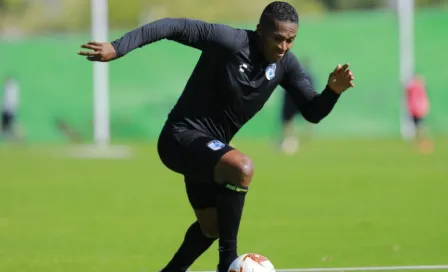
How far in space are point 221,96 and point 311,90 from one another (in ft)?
2.75

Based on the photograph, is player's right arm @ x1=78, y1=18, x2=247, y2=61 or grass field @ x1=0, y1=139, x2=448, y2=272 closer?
player's right arm @ x1=78, y1=18, x2=247, y2=61

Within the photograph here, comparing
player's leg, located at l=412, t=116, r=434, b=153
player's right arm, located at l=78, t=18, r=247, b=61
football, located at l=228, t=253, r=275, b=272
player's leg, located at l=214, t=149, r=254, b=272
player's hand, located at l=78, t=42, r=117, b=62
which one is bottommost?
player's leg, located at l=412, t=116, r=434, b=153

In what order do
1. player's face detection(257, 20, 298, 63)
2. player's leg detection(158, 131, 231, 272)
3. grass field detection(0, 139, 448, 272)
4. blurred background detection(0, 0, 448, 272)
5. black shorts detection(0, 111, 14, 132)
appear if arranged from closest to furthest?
player's leg detection(158, 131, 231, 272) < player's face detection(257, 20, 298, 63) < grass field detection(0, 139, 448, 272) < blurred background detection(0, 0, 448, 272) < black shorts detection(0, 111, 14, 132)

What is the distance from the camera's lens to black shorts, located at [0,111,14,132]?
37.4 m

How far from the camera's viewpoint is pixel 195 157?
295 inches

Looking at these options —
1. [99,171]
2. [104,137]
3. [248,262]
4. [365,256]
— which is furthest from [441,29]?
[248,262]

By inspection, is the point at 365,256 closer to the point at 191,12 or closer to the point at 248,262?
the point at 248,262

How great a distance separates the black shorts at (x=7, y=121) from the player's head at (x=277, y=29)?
30704mm

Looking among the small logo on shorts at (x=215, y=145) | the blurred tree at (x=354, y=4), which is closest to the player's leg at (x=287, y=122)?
the blurred tree at (x=354, y=4)

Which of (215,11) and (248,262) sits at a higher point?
(215,11)

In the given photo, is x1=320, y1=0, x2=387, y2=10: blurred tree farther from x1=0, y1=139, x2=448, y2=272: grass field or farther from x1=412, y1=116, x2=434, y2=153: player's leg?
x1=0, y1=139, x2=448, y2=272: grass field

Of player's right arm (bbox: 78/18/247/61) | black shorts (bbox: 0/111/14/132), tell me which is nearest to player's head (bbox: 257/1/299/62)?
player's right arm (bbox: 78/18/247/61)

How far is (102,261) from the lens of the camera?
390 inches

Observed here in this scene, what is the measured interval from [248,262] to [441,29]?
108ft
